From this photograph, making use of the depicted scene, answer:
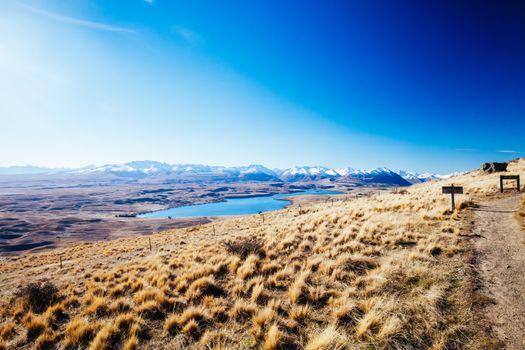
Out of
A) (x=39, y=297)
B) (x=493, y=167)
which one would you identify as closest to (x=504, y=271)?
(x=39, y=297)

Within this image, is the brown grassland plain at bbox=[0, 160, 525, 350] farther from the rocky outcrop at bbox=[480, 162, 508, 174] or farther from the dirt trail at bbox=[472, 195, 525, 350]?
the rocky outcrop at bbox=[480, 162, 508, 174]

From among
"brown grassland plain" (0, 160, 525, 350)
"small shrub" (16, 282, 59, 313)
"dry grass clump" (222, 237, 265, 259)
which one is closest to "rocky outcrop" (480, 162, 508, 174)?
"brown grassland plain" (0, 160, 525, 350)

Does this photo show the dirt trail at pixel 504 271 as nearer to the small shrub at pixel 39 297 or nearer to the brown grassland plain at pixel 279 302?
the brown grassland plain at pixel 279 302

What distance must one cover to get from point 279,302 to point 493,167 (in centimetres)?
5144

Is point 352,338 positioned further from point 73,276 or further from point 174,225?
point 174,225

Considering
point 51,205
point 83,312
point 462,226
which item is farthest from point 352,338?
point 51,205

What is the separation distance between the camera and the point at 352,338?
16.0 feet

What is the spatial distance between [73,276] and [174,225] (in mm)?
97628

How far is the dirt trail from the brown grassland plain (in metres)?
0.39

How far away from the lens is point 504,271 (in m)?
6.62

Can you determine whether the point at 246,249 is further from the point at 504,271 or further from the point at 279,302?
the point at 504,271

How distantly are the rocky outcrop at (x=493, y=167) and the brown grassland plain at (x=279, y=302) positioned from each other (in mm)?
41515

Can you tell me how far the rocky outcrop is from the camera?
38944 mm

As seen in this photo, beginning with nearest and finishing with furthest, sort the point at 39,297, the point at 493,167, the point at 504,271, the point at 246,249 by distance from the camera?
the point at 504,271
the point at 39,297
the point at 246,249
the point at 493,167
